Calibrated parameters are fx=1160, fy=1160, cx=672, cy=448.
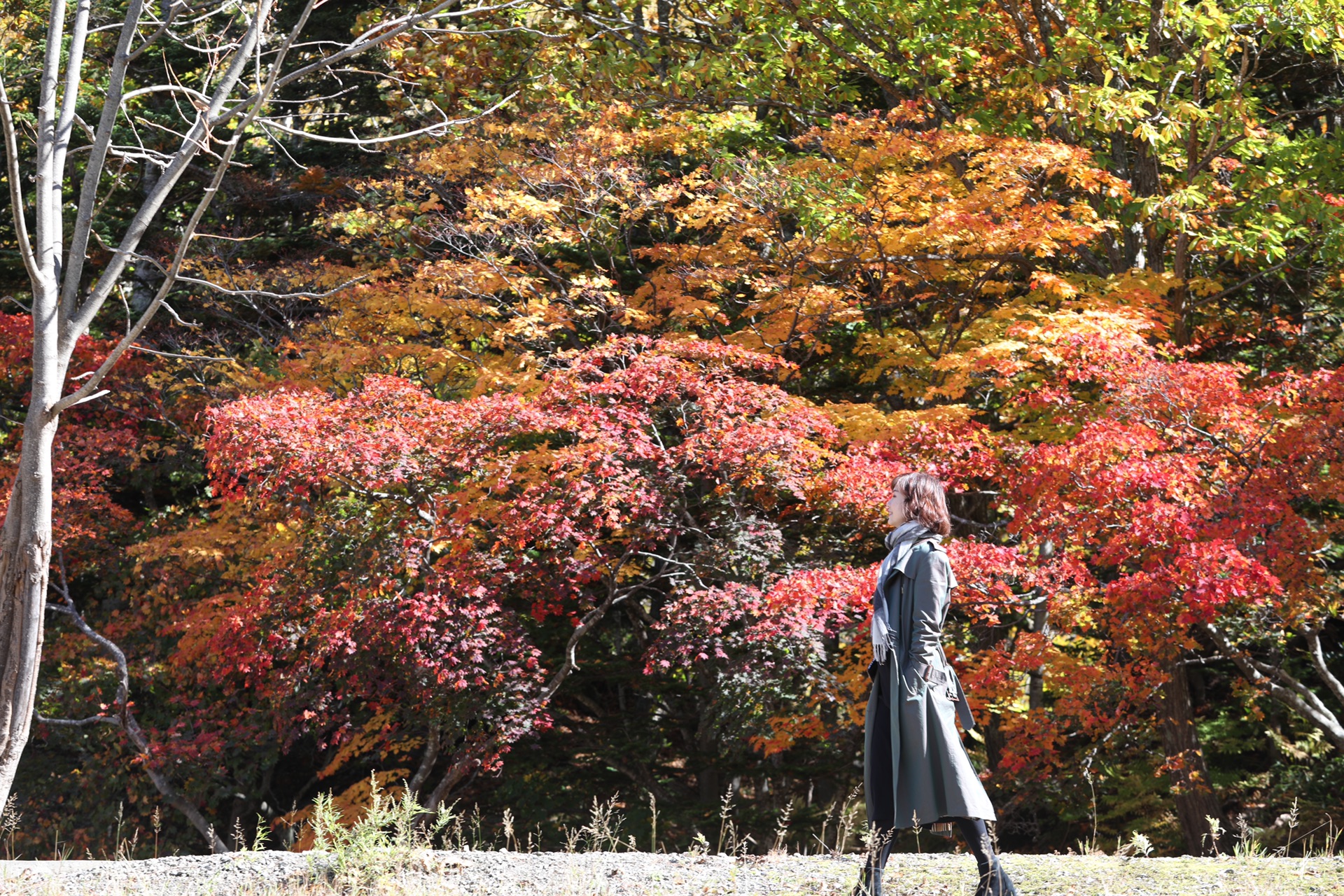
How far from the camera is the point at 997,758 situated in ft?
30.1

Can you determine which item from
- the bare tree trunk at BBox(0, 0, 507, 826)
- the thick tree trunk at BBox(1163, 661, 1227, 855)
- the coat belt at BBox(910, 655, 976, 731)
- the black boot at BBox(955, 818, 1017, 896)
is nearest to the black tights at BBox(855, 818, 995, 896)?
the black boot at BBox(955, 818, 1017, 896)

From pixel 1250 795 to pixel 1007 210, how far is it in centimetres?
584

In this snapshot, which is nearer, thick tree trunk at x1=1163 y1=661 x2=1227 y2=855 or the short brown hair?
the short brown hair

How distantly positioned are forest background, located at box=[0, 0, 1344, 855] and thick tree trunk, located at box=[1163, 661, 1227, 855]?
34 millimetres

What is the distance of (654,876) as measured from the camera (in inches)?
171

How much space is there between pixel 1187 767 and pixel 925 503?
5.60 meters

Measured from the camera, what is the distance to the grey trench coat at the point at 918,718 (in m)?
3.48

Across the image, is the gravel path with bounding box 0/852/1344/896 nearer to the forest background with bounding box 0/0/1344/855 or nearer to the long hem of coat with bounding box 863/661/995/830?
the long hem of coat with bounding box 863/661/995/830

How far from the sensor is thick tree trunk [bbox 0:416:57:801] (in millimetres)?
4426

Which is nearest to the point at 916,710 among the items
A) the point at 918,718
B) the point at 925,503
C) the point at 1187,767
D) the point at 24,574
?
the point at 918,718

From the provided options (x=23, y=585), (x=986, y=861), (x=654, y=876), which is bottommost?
(x=654, y=876)

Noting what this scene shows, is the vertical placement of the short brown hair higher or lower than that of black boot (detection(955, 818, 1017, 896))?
higher

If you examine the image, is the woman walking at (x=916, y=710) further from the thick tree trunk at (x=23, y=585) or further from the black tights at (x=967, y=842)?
the thick tree trunk at (x=23, y=585)

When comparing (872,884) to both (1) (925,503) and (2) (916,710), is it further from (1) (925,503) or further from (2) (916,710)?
(1) (925,503)
